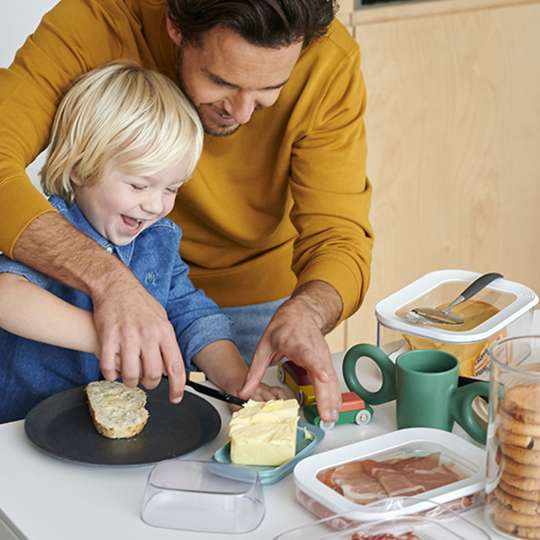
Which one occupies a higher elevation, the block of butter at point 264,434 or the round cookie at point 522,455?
the round cookie at point 522,455

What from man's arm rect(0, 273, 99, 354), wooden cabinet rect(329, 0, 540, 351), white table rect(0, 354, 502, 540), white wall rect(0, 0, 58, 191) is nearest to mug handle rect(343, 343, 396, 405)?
white table rect(0, 354, 502, 540)

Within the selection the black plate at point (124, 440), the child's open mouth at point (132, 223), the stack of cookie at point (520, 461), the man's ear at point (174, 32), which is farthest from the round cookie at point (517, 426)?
the man's ear at point (174, 32)

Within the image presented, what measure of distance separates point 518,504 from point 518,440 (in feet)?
0.23

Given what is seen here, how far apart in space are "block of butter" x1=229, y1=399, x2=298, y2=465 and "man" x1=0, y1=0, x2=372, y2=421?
0.12 metres

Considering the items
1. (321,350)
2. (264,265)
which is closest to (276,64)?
(321,350)

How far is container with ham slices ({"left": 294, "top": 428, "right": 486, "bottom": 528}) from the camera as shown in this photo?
115 cm

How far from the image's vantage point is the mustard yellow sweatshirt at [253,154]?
1726mm

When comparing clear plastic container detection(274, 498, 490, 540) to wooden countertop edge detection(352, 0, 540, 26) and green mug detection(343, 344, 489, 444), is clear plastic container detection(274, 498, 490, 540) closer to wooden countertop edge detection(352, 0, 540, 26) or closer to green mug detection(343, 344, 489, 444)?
green mug detection(343, 344, 489, 444)

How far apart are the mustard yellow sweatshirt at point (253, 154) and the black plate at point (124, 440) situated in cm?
39

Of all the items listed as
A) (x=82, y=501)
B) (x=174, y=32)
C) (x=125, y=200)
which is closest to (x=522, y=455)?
(x=82, y=501)

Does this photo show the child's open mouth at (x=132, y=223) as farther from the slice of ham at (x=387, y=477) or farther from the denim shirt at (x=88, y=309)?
the slice of ham at (x=387, y=477)

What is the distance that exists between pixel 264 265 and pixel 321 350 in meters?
0.66

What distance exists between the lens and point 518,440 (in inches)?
43.5

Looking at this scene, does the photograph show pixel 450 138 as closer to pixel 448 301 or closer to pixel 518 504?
pixel 448 301
